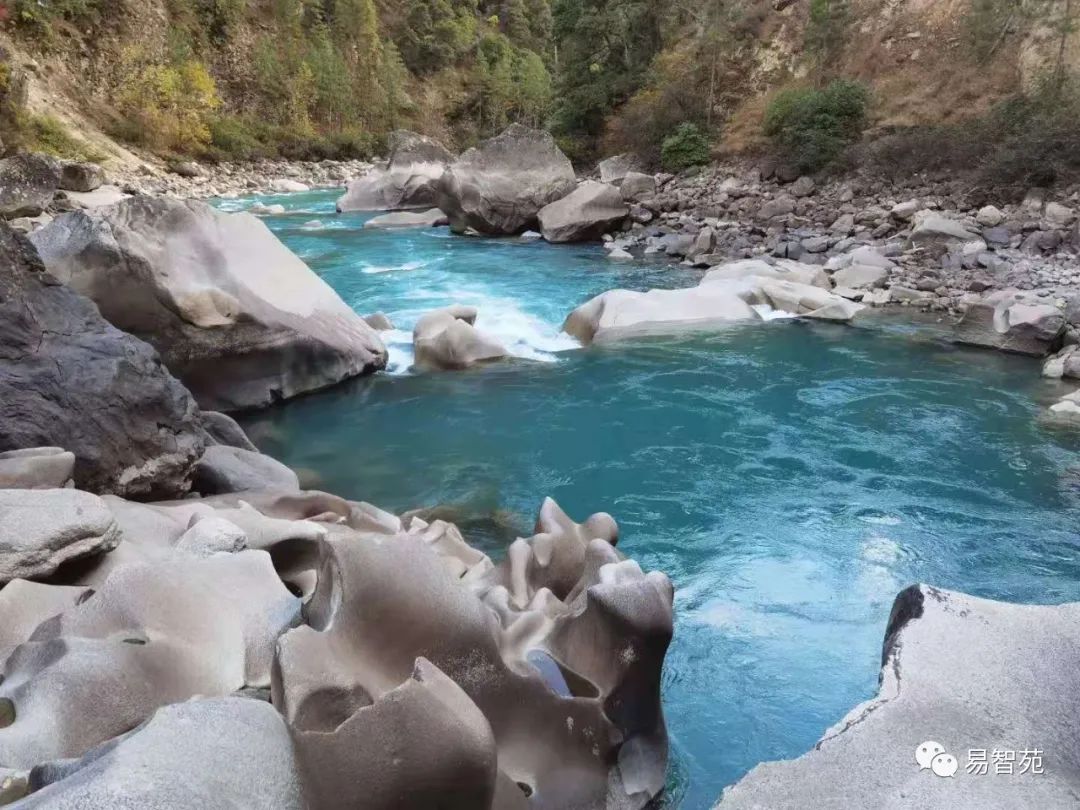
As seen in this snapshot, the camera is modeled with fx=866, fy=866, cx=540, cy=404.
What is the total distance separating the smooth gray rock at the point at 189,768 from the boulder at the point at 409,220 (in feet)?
67.6

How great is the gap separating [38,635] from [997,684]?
124 inches

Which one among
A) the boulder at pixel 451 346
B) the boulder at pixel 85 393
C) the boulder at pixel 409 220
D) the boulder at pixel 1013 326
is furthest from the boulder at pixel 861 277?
the boulder at pixel 409 220

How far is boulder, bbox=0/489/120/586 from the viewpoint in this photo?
136 inches

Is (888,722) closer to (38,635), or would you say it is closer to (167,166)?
(38,635)

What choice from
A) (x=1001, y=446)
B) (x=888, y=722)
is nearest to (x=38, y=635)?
(x=888, y=722)

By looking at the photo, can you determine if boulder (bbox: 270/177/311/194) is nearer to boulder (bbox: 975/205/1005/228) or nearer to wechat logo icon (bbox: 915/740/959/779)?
boulder (bbox: 975/205/1005/228)

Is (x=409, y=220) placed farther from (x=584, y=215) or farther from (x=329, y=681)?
(x=329, y=681)

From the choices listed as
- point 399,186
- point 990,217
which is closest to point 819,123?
point 990,217

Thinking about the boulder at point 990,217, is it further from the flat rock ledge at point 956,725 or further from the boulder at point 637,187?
the flat rock ledge at point 956,725

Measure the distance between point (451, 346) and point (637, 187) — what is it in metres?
13.8

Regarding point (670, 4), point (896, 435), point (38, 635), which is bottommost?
point (896, 435)

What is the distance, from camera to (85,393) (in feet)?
17.3

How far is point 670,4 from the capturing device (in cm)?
2952

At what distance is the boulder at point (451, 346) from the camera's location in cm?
995
